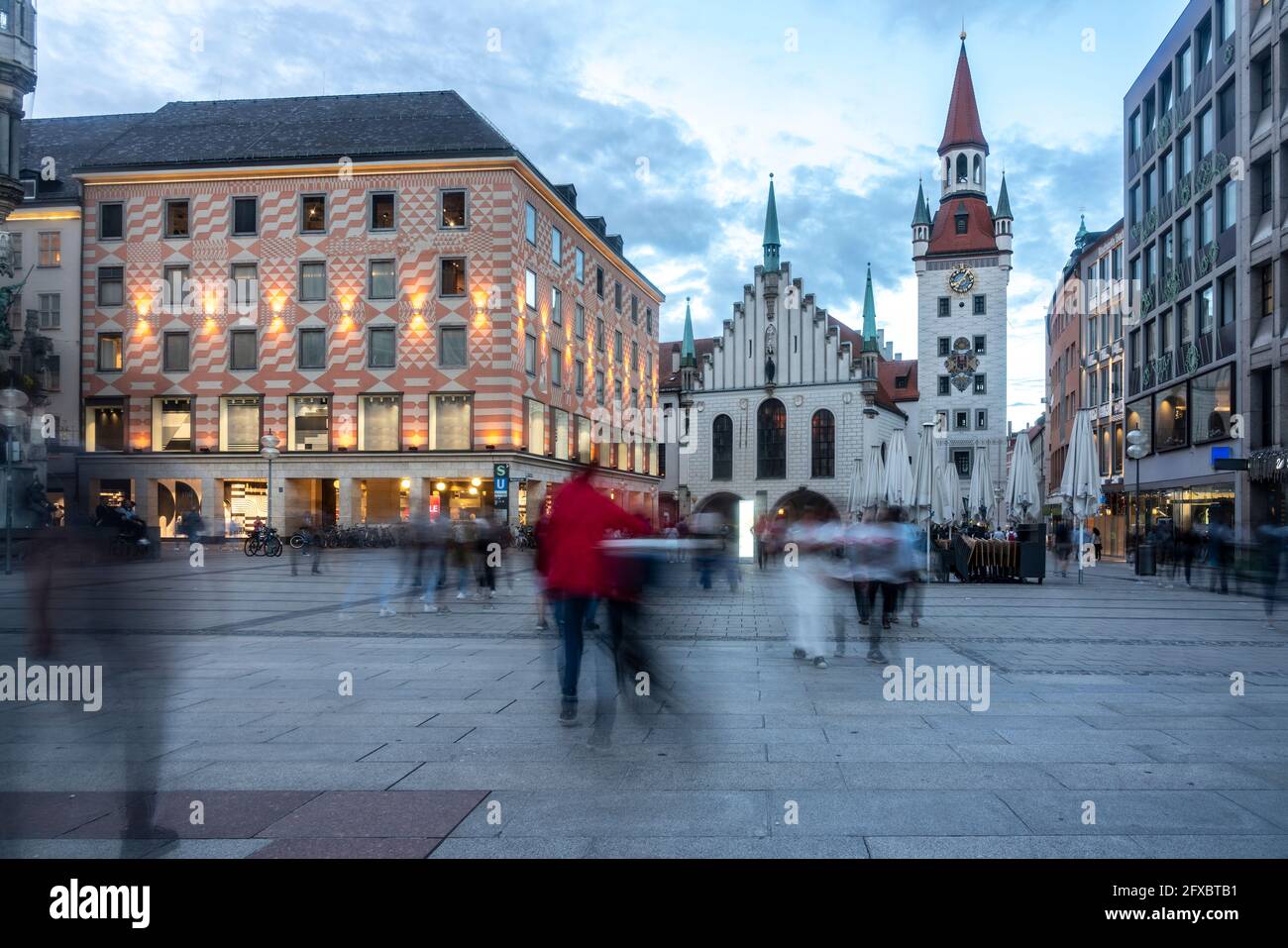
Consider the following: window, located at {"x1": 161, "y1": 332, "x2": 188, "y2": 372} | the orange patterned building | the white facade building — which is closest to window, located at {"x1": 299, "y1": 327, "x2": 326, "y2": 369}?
the orange patterned building

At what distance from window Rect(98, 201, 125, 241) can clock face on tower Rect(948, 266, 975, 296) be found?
5853 centimetres

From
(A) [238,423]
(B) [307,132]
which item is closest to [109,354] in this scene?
(A) [238,423]

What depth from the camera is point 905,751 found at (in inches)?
275

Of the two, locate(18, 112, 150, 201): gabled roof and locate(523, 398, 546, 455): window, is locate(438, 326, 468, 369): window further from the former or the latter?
locate(18, 112, 150, 201): gabled roof

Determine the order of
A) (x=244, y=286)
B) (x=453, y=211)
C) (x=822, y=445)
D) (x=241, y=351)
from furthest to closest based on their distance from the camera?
(x=822, y=445)
(x=241, y=351)
(x=244, y=286)
(x=453, y=211)

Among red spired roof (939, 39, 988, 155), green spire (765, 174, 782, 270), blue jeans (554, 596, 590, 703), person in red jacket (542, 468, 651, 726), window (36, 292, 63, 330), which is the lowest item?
blue jeans (554, 596, 590, 703)

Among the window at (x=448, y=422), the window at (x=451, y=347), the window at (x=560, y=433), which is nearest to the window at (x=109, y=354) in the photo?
the window at (x=448, y=422)

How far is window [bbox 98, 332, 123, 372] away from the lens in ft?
152

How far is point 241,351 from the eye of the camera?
4550 centimetres

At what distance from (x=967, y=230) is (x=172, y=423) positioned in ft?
201

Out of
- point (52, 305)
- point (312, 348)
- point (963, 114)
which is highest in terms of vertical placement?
point (963, 114)

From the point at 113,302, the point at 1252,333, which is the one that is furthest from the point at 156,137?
the point at 1252,333

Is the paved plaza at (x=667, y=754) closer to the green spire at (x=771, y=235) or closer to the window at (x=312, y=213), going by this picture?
the window at (x=312, y=213)

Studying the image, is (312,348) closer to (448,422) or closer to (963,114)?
(448,422)
